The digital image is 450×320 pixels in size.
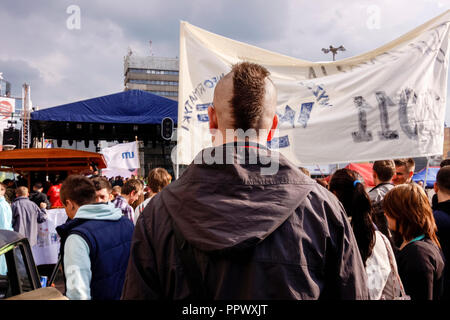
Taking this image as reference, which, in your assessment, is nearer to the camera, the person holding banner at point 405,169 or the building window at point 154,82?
the person holding banner at point 405,169

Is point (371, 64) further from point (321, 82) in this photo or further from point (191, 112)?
point (191, 112)

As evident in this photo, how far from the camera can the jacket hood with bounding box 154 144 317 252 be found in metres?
1.00

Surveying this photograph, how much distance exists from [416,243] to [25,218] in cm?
614

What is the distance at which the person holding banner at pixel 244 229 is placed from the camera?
3.32ft

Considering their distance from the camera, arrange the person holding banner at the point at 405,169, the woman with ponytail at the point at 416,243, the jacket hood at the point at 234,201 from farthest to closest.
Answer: the person holding banner at the point at 405,169, the woman with ponytail at the point at 416,243, the jacket hood at the point at 234,201

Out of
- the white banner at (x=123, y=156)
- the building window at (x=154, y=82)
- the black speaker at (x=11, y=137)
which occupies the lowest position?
the white banner at (x=123, y=156)

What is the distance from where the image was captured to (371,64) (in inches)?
140

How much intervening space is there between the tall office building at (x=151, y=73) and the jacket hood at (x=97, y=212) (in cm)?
9393

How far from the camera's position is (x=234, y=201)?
1.02 metres

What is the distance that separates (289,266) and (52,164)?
1059 cm

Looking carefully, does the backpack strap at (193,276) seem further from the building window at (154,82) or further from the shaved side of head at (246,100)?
the building window at (154,82)

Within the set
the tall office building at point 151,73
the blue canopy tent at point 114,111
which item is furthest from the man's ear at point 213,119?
the tall office building at point 151,73

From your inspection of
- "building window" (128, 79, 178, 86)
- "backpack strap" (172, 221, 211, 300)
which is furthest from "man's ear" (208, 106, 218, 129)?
"building window" (128, 79, 178, 86)

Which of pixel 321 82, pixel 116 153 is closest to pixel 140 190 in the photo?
pixel 321 82
